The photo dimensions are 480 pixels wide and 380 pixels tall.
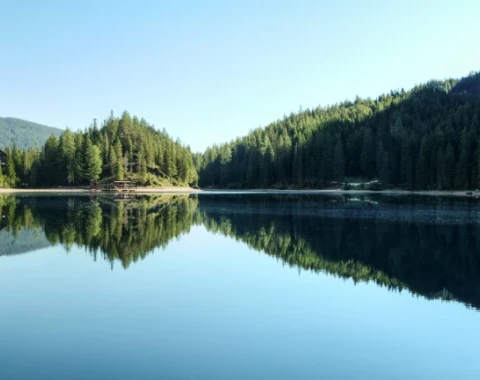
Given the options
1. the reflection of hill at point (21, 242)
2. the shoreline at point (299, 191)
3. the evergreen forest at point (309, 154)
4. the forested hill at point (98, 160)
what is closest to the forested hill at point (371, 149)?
the evergreen forest at point (309, 154)

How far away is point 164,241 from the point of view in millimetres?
27234

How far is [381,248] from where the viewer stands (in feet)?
80.4

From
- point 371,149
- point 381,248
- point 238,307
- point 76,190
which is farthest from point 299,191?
point 238,307

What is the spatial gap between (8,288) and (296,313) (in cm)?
969

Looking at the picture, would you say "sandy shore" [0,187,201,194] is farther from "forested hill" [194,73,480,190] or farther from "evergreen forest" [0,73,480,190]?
"forested hill" [194,73,480,190]

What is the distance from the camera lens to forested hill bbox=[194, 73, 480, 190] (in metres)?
94.4

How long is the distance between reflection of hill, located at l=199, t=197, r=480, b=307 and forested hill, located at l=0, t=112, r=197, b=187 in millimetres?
87060

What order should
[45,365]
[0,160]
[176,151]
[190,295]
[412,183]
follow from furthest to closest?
[176,151], [0,160], [412,183], [190,295], [45,365]

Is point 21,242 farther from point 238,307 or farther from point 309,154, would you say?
point 309,154

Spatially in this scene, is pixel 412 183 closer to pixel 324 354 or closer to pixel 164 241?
pixel 164 241

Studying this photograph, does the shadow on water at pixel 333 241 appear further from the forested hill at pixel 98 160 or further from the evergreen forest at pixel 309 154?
the forested hill at pixel 98 160

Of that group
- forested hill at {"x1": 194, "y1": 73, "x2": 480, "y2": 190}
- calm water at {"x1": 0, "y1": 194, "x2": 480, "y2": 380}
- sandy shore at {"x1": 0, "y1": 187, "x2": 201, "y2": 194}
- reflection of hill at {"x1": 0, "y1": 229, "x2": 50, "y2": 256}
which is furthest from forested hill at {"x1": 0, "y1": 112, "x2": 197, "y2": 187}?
calm water at {"x1": 0, "y1": 194, "x2": 480, "y2": 380}

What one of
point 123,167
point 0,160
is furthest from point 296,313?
point 0,160

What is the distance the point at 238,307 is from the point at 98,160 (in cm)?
11047
